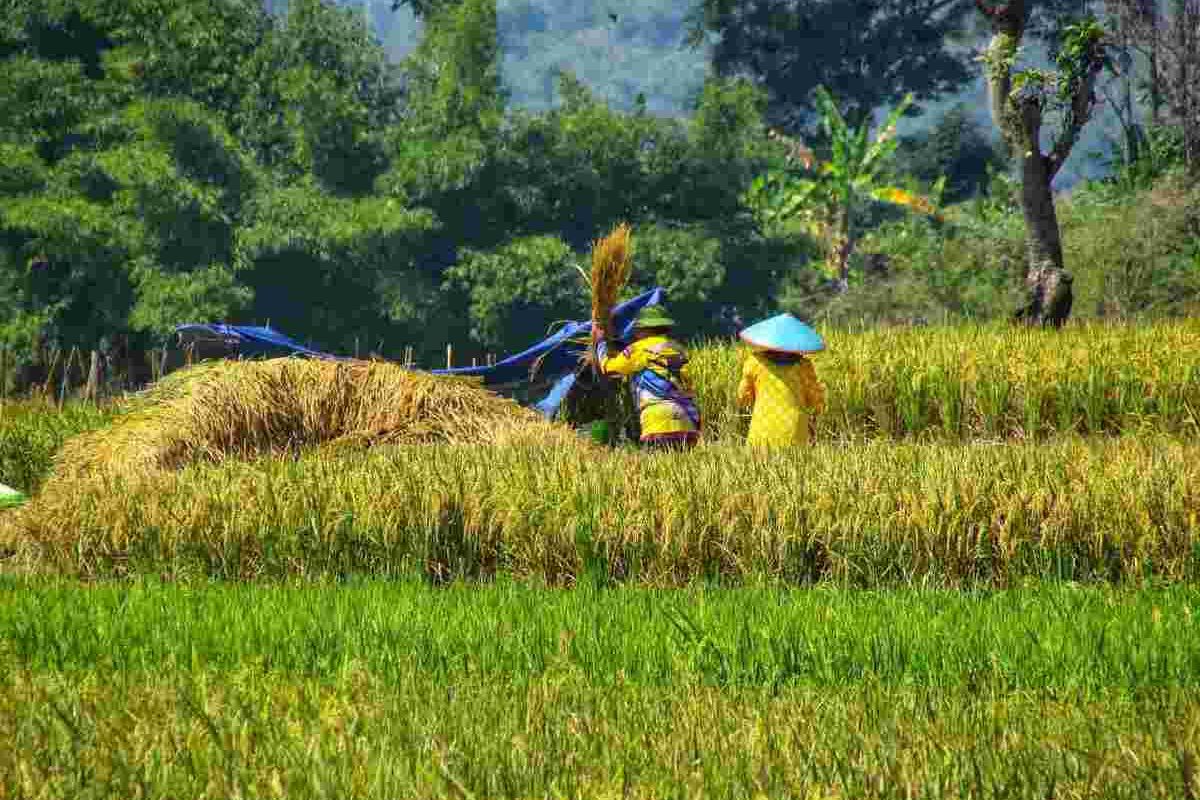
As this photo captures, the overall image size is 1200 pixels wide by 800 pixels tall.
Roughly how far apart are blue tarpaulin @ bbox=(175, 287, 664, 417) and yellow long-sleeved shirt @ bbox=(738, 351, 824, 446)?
5.63 feet

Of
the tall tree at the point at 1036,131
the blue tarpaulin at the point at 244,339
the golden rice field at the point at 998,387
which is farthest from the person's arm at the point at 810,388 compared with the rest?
the tall tree at the point at 1036,131

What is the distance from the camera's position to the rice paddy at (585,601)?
3.77m

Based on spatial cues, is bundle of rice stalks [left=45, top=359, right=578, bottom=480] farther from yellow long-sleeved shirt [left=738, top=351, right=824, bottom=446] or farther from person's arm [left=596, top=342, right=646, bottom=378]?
yellow long-sleeved shirt [left=738, top=351, right=824, bottom=446]

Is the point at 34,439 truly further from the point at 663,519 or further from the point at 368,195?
the point at 368,195

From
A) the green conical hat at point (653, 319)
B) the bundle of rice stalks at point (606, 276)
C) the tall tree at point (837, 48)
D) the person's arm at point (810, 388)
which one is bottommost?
the person's arm at point (810, 388)

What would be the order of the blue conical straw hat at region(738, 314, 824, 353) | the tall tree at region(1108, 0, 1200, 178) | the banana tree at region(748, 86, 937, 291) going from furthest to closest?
the banana tree at region(748, 86, 937, 291) < the tall tree at region(1108, 0, 1200, 178) < the blue conical straw hat at region(738, 314, 824, 353)

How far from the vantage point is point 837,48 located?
38.5 metres

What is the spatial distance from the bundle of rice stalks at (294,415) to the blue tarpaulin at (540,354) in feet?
2.38

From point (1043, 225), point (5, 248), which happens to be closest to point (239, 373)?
point (1043, 225)

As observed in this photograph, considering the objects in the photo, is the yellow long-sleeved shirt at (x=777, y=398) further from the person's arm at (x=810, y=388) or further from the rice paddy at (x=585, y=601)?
the rice paddy at (x=585, y=601)

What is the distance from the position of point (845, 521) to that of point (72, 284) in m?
24.6

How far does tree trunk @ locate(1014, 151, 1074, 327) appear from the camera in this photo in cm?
1692

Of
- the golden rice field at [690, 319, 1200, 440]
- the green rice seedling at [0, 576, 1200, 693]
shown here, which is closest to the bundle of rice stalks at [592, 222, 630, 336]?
the golden rice field at [690, 319, 1200, 440]

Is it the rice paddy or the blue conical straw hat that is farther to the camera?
the blue conical straw hat
